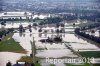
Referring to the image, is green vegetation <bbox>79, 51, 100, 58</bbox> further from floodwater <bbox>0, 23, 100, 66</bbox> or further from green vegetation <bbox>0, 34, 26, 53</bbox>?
green vegetation <bbox>0, 34, 26, 53</bbox>

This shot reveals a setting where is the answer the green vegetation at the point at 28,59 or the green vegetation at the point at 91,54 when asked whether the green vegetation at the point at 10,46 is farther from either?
the green vegetation at the point at 91,54

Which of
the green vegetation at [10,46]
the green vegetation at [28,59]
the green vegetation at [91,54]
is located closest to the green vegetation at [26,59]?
the green vegetation at [28,59]

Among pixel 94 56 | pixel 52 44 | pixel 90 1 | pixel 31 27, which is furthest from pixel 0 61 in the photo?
pixel 90 1

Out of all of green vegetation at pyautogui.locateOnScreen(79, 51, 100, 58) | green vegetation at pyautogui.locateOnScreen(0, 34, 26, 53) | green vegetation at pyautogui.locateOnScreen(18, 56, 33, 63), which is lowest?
green vegetation at pyautogui.locateOnScreen(79, 51, 100, 58)

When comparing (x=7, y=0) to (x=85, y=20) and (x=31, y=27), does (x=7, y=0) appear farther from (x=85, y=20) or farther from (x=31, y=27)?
(x=31, y=27)

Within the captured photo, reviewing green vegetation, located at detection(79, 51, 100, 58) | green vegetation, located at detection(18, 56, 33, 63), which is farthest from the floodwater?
green vegetation, located at detection(79, 51, 100, 58)

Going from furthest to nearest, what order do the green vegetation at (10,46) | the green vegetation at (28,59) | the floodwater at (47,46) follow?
the green vegetation at (10,46), the floodwater at (47,46), the green vegetation at (28,59)

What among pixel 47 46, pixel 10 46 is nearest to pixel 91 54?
pixel 47 46

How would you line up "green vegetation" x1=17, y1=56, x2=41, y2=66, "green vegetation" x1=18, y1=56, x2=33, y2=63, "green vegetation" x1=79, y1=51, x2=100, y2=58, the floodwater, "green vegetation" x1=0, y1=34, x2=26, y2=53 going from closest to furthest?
1. "green vegetation" x1=17, y1=56, x2=41, y2=66
2. "green vegetation" x1=18, y1=56, x2=33, y2=63
3. the floodwater
4. "green vegetation" x1=79, y1=51, x2=100, y2=58
5. "green vegetation" x1=0, y1=34, x2=26, y2=53
